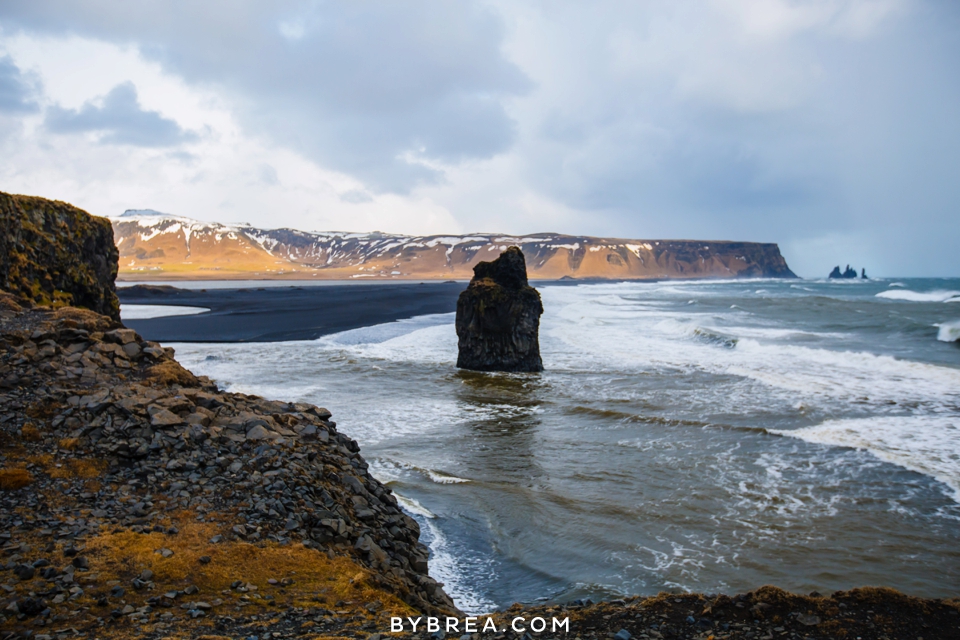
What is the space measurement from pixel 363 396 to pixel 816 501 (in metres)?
12.4

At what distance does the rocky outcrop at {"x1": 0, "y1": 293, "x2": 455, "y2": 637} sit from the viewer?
185 inches

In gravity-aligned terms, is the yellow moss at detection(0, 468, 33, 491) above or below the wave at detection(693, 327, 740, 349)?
above

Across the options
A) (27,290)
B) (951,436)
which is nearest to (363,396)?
(27,290)

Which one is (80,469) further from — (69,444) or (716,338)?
(716,338)

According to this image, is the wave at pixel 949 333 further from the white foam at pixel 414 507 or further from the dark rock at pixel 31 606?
the dark rock at pixel 31 606

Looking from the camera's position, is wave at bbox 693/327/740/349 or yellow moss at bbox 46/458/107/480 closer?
yellow moss at bbox 46/458/107/480

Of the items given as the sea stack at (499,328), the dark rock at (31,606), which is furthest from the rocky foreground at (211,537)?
the sea stack at (499,328)

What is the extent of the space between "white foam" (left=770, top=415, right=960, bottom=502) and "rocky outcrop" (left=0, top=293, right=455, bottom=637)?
10304 mm

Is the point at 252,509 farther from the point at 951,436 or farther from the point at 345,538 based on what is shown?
the point at 951,436

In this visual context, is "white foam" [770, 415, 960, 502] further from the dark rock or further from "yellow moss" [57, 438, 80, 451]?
"yellow moss" [57, 438, 80, 451]

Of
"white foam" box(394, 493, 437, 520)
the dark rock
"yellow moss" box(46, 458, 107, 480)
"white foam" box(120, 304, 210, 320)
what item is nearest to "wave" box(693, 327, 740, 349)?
"white foam" box(394, 493, 437, 520)

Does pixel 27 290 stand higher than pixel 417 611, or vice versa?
pixel 27 290

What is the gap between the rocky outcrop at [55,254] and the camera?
1384 cm

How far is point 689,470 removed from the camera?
1130 cm
